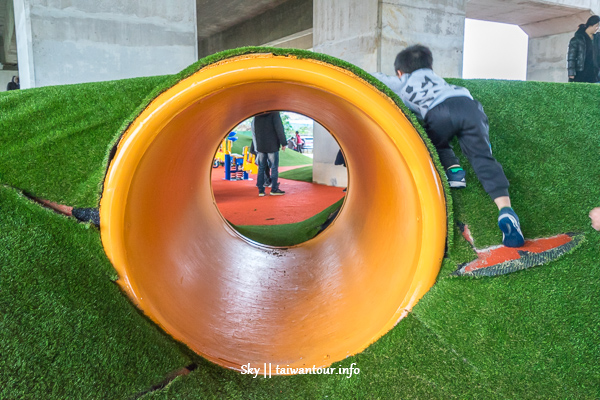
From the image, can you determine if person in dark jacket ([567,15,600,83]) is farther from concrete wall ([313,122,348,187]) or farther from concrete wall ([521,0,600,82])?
concrete wall ([521,0,600,82])

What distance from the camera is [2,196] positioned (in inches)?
56.7

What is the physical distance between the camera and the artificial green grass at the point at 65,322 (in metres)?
1.10

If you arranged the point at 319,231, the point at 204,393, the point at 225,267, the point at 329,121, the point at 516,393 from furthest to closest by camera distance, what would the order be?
the point at 319,231
the point at 329,121
the point at 225,267
the point at 204,393
the point at 516,393

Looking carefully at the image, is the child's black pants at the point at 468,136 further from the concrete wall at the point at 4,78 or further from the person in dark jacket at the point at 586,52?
the concrete wall at the point at 4,78

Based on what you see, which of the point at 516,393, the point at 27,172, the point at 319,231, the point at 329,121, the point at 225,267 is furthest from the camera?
the point at 319,231

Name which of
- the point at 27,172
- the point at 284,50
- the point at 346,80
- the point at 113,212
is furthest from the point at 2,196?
the point at 346,80

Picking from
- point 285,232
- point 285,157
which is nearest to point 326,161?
point 285,232

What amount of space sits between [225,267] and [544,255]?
5.21 feet

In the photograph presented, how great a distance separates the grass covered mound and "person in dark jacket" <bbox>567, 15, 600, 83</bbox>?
3364 millimetres

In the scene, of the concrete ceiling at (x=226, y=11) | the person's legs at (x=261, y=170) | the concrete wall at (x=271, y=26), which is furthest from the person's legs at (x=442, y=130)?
the concrete ceiling at (x=226, y=11)

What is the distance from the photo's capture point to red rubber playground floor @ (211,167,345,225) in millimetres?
4090

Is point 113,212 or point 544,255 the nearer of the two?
point 113,212

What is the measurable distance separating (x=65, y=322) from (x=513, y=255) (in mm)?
1553

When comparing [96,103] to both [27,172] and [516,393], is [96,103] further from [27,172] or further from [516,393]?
[516,393]
